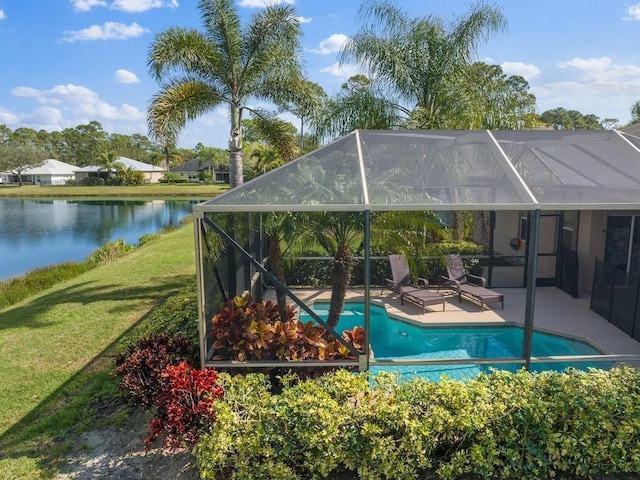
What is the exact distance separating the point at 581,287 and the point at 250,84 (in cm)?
1007

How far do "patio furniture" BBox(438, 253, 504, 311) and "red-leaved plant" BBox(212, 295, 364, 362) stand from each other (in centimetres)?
510

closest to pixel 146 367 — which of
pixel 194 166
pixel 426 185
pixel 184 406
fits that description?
pixel 184 406

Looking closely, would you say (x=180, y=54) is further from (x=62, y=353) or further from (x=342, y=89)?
(x=62, y=353)

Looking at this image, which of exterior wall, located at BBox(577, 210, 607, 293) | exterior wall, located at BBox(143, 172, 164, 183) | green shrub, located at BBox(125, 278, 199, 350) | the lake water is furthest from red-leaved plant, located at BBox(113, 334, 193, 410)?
exterior wall, located at BBox(143, 172, 164, 183)

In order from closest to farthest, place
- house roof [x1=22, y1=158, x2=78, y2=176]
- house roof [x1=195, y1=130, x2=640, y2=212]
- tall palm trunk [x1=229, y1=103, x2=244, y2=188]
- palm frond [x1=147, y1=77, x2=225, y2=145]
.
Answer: house roof [x1=195, y1=130, x2=640, y2=212] → palm frond [x1=147, y1=77, x2=225, y2=145] → tall palm trunk [x1=229, y1=103, x2=244, y2=188] → house roof [x1=22, y1=158, x2=78, y2=176]

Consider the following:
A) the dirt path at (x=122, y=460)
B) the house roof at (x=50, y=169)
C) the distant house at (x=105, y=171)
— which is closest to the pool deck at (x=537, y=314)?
the dirt path at (x=122, y=460)

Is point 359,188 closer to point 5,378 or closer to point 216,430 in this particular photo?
point 216,430

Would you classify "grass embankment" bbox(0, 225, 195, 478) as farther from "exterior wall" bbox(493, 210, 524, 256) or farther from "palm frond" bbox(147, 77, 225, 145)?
"exterior wall" bbox(493, 210, 524, 256)

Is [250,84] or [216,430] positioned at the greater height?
[250,84]

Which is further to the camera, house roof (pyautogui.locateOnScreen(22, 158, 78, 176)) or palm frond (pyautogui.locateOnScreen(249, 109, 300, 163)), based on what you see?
house roof (pyautogui.locateOnScreen(22, 158, 78, 176))

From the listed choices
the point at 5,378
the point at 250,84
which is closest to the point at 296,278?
→ the point at 250,84

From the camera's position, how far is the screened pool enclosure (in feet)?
17.2

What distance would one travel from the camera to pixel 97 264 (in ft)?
60.7

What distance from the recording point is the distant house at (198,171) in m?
74.4
